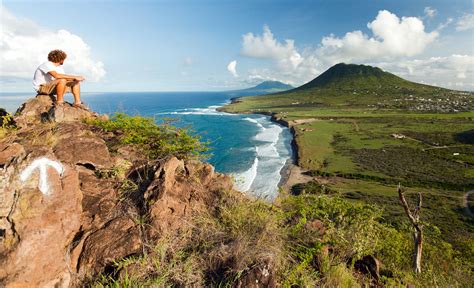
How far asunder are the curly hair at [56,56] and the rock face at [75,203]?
2263mm

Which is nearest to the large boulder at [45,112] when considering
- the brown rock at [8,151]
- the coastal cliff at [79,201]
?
the coastal cliff at [79,201]

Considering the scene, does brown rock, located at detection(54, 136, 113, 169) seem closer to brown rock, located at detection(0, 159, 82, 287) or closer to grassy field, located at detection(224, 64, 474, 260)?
brown rock, located at detection(0, 159, 82, 287)

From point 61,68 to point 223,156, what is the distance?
6028 cm

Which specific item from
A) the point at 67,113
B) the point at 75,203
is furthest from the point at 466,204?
the point at 75,203

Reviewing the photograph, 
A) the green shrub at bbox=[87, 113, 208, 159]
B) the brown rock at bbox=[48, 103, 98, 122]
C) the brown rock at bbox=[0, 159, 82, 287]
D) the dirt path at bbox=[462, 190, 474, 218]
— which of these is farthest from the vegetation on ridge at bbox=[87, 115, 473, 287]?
the dirt path at bbox=[462, 190, 474, 218]

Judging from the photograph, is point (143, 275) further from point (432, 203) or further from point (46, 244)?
point (432, 203)

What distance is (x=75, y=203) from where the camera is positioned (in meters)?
5.02

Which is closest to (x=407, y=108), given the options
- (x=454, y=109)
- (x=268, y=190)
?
(x=454, y=109)

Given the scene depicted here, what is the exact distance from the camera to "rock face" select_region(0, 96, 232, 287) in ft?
13.8

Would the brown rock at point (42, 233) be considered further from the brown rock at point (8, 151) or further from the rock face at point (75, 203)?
the brown rock at point (8, 151)

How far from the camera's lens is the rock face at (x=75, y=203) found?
4191mm

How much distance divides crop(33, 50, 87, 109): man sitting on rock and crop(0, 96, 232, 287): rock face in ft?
5.86

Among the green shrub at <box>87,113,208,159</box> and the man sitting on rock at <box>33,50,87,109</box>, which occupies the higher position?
the man sitting on rock at <box>33,50,87,109</box>

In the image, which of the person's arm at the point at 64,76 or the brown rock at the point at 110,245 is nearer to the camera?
the brown rock at the point at 110,245
